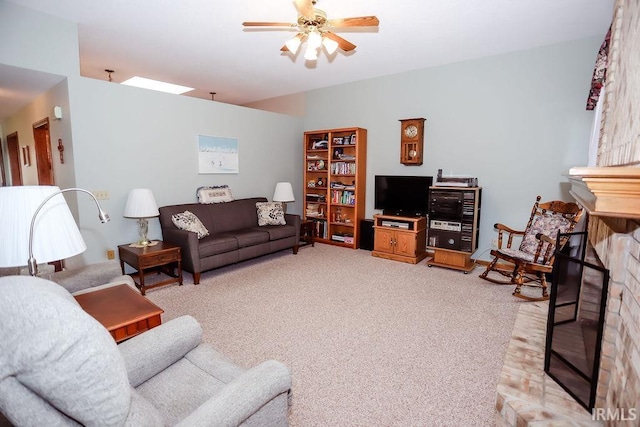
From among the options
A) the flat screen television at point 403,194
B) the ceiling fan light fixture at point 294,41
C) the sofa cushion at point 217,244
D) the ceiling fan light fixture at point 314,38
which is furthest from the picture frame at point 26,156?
the flat screen television at point 403,194

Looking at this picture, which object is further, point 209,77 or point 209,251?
point 209,77

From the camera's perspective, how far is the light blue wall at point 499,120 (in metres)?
3.83

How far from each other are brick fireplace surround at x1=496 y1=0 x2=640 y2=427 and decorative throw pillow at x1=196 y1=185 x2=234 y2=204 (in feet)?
13.6

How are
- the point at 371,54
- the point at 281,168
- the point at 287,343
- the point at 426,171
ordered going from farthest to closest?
1. the point at 281,168
2. the point at 426,171
3. the point at 371,54
4. the point at 287,343

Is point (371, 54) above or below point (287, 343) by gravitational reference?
above

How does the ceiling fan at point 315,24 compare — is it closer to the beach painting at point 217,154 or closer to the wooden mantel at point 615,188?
the wooden mantel at point 615,188

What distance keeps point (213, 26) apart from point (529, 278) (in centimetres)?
464

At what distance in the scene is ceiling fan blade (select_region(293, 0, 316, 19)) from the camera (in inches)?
95.1

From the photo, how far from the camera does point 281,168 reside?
20.0ft

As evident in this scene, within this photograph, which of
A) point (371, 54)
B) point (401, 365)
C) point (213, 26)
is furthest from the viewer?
point (371, 54)

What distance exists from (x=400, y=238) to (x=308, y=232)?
172 centimetres

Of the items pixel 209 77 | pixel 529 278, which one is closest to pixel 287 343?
pixel 529 278

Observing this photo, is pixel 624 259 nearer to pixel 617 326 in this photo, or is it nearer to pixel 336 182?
pixel 617 326

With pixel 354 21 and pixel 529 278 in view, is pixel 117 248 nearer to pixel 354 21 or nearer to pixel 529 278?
pixel 354 21
